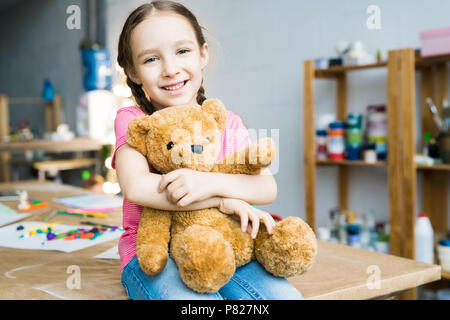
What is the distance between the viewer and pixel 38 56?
455 cm

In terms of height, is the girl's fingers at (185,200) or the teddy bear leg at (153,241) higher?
the girl's fingers at (185,200)

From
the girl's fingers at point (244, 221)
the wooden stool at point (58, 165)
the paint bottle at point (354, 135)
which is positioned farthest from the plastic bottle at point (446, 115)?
the wooden stool at point (58, 165)

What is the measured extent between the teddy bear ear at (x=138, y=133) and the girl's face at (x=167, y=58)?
88 millimetres

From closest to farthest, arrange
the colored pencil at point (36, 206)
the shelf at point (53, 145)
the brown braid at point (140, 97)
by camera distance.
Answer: the brown braid at point (140, 97), the colored pencil at point (36, 206), the shelf at point (53, 145)

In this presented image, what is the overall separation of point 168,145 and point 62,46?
3.97m

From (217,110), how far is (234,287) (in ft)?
0.86

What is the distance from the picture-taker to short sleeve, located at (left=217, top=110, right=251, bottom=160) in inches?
26.2

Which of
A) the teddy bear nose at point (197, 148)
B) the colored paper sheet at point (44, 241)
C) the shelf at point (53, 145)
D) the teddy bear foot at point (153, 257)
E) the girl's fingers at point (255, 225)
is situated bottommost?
the colored paper sheet at point (44, 241)

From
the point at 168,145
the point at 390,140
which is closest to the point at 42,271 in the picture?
the point at 168,145

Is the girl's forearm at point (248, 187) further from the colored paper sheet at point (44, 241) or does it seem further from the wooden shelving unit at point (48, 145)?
the wooden shelving unit at point (48, 145)

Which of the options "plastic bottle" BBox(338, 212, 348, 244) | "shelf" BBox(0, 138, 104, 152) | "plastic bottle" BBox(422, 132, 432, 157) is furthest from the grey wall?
"plastic bottle" BBox(422, 132, 432, 157)

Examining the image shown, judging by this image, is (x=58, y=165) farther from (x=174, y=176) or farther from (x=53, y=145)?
(x=174, y=176)

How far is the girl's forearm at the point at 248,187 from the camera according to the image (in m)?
0.64
